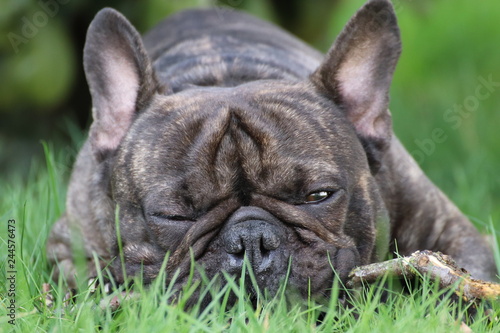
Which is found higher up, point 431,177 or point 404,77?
point 404,77

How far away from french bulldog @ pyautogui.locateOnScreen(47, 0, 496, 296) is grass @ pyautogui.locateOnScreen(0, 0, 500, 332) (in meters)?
0.14

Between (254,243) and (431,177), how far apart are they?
2.51 meters

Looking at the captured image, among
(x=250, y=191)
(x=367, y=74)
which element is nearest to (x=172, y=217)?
(x=250, y=191)

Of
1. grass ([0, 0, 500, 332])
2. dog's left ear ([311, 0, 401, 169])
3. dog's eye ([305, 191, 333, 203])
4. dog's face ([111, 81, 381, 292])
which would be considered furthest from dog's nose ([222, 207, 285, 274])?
dog's left ear ([311, 0, 401, 169])

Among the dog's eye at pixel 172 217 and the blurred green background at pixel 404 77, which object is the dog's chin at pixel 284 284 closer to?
Result: the dog's eye at pixel 172 217

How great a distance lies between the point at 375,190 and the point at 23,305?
4.33 ft

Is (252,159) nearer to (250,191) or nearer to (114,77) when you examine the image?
(250,191)

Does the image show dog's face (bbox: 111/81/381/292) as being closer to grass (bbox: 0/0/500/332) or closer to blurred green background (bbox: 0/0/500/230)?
grass (bbox: 0/0/500/332)

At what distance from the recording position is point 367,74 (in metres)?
3.28

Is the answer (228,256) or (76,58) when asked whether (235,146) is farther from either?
(76,58)

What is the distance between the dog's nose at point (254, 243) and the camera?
2.47m

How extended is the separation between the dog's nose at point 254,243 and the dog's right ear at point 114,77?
3.03 ft

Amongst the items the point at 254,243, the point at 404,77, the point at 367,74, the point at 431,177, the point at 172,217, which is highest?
the point at 367,74

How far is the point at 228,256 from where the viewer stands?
8.24ft
